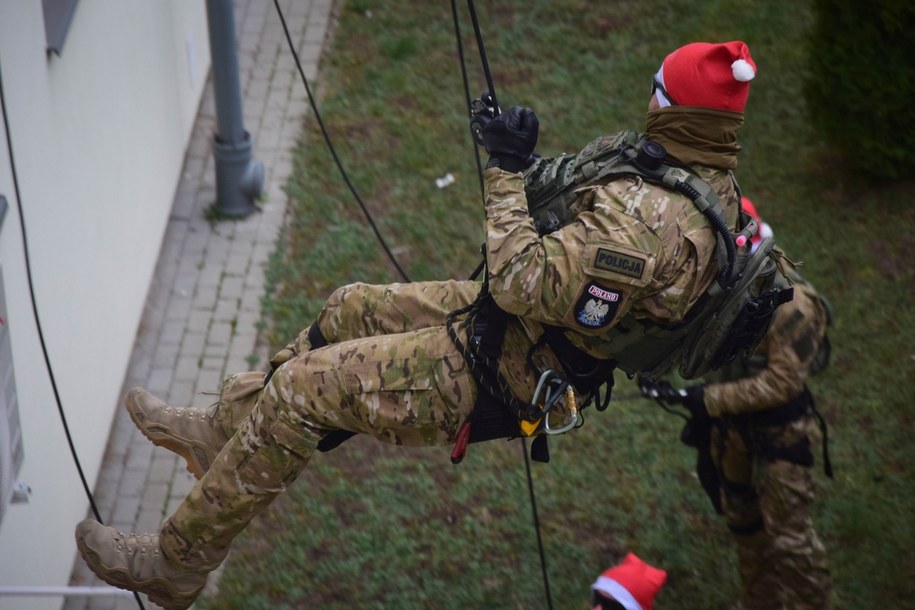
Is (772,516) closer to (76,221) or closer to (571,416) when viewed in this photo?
(571,416)

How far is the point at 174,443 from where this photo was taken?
16.6ft

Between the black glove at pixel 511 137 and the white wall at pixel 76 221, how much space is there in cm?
217

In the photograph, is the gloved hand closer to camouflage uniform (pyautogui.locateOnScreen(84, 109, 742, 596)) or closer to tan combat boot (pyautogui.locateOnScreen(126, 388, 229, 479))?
camouflage uniform (pyautogui.locateOnScreen(84, 109, 742, 596))

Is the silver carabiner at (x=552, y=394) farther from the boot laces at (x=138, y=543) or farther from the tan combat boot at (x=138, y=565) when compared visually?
the boot laces at (x=138, y=543)

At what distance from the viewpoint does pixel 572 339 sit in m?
4.63

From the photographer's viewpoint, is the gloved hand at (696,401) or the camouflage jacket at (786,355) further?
the gloved hand at (696,401)

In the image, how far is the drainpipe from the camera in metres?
8.30

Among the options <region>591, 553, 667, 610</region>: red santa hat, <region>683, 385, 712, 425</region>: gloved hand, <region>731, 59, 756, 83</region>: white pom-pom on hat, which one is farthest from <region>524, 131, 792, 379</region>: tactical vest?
<region>683, 385, 712, 425</region>: gloved hand

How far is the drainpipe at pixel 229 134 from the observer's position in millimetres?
8305

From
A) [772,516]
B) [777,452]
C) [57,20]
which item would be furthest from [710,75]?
[57,20]

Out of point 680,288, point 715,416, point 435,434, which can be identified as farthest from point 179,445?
point 715,416

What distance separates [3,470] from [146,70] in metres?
4.01

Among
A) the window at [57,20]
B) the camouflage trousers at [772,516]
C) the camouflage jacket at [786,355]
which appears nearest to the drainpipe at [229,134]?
the window at [57,20]

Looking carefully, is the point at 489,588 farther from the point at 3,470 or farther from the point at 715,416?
the point at 3,470
